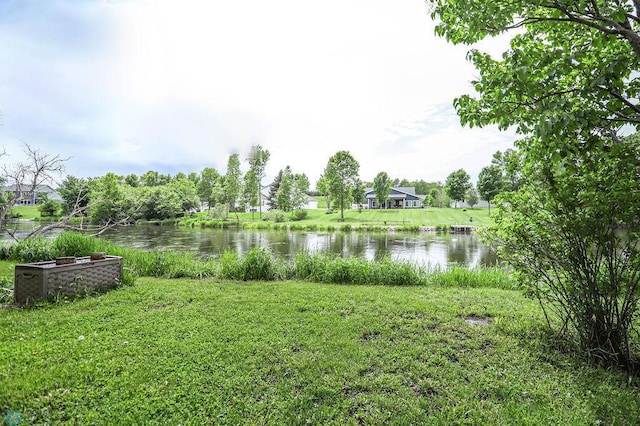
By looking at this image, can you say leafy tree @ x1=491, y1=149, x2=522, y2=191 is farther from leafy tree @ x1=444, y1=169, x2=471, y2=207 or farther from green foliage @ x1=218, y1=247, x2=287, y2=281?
leafy tree @ x1=444, y1=169, x2=471, y2=207

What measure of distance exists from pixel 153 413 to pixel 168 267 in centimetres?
551

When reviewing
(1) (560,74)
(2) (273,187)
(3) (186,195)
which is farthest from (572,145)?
(2) (273,187)

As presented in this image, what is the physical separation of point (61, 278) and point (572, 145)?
6166 mm

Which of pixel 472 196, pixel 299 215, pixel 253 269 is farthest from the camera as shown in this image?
pixel 472 196

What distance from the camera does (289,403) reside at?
216cm

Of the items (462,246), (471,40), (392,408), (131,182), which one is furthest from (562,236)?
(131,182)

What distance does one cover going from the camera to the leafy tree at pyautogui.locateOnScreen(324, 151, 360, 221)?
34.4 metres

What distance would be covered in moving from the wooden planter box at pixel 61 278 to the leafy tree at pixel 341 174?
96.2 ft

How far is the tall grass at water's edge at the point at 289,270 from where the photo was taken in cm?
633

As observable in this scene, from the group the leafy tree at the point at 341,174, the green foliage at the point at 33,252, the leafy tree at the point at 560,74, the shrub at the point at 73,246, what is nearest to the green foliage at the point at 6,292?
the shrub at the point at 73,246

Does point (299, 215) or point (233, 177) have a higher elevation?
point (233, 177)

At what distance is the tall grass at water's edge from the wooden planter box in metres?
0.90

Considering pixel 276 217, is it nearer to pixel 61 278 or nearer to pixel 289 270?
pixel 289 270

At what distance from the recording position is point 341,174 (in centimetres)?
3497
